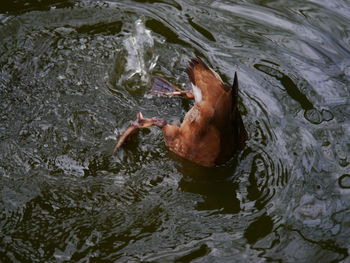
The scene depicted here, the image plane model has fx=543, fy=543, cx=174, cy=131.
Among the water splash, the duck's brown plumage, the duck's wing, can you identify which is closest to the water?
the water splash

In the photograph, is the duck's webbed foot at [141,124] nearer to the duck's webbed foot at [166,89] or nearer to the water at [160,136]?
the water at [160,136]

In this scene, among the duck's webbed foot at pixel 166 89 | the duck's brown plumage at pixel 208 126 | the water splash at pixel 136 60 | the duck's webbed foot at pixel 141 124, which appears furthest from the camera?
the water splash at pixel 136 60

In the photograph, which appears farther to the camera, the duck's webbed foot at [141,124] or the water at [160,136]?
the duck's webbed foot at [141,124]

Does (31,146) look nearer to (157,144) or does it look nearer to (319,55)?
(157,144)

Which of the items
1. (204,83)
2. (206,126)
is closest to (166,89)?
(204,83)

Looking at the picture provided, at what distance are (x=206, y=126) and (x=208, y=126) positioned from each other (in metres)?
0.02

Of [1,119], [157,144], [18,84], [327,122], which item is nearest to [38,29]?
[18,84]

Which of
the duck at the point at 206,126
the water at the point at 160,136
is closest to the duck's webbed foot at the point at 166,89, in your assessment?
the water at the point at 160,136

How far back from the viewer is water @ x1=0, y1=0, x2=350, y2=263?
3547mm

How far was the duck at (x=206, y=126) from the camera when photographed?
3822mm

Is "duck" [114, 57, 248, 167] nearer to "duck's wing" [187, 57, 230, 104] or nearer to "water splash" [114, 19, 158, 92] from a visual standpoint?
"duck's wing" [187, 57, 230, 104]

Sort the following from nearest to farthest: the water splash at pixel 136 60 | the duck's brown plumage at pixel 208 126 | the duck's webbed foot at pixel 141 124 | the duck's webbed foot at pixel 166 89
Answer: the duck's brown plumage at pixel 208 126, the duck's webbed foot at pixel 141 124, the duck's webbed foot at pixel 166 89, the water splash at pixel 136 60

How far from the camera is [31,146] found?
13.1ft

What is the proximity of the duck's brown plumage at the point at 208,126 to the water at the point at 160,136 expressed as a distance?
0.12m
